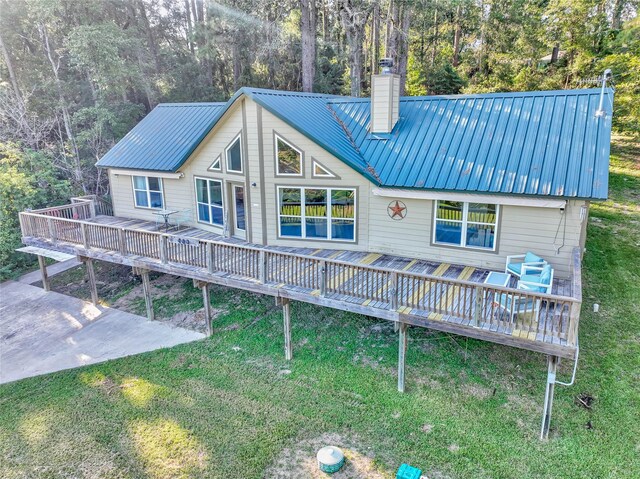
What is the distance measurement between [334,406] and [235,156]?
762 centimetres

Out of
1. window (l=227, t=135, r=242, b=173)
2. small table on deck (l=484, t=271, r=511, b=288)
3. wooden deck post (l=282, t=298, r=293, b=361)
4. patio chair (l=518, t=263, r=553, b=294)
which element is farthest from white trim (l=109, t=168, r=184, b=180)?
patio chair (l=518, t=263, r=553, b=294)

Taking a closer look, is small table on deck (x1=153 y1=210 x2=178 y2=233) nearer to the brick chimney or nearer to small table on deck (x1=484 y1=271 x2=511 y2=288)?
the brick chimney

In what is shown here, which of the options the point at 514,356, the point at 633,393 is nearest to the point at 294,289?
the point at 514,356

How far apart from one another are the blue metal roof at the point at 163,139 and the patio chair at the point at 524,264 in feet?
33.9

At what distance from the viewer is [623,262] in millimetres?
14391

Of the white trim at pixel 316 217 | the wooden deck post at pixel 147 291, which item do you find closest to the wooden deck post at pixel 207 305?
the wooden deck post at pixel 147 291

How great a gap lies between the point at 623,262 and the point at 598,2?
18.5 meters

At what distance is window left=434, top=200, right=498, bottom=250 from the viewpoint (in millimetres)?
10680

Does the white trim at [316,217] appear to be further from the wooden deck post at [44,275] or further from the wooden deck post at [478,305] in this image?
the wooden deck post at [44,275]

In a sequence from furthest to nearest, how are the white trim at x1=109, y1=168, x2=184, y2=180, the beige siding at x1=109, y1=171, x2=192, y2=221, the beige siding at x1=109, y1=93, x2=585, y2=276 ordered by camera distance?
the beige siding at x1=109, y1=171, x2=192, y2=221 → the white trim at x1=109, y1=168, x2=184, y2=180 → the beige siding at x1=109, y1=93, x2=585, y2=276

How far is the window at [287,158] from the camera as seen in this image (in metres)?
12.2

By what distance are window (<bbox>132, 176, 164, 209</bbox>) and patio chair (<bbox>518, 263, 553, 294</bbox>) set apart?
12082 millimetres

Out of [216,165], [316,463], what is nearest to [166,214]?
[216,165]

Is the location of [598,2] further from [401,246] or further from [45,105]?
[45,105]
